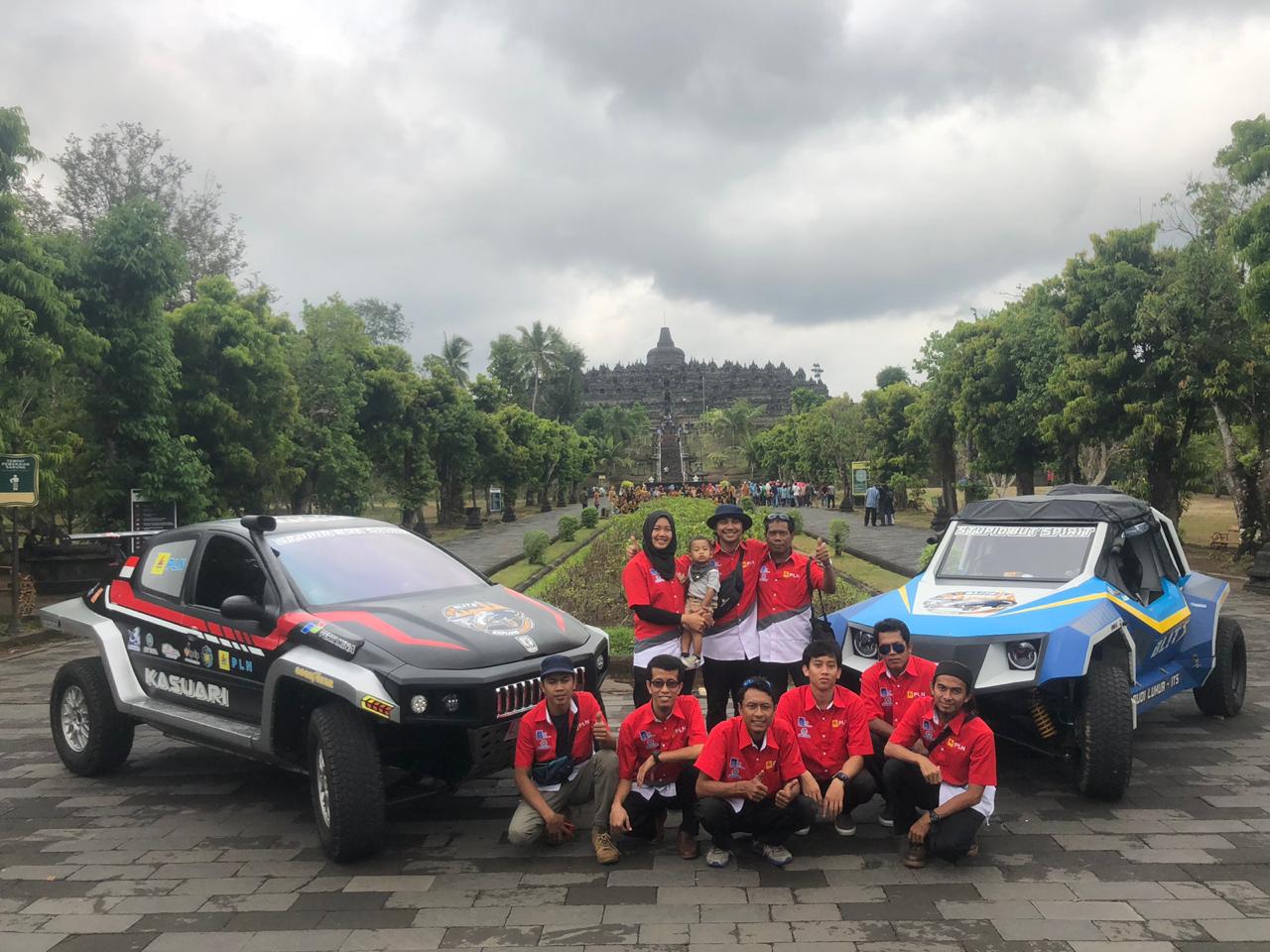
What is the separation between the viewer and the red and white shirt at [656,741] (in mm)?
4637

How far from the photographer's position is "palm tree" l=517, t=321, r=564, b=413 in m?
76.6

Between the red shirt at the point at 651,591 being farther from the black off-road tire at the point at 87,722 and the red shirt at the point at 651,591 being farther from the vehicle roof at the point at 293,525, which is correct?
the black off-road tire at the point at 87,722

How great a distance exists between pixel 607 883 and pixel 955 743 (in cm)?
171

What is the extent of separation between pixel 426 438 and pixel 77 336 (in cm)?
1826

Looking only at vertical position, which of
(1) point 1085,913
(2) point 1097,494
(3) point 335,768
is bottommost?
(1) point 1085,913

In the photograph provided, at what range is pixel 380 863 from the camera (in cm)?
460

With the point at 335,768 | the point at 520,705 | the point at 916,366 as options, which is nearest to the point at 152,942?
the point at 335,768

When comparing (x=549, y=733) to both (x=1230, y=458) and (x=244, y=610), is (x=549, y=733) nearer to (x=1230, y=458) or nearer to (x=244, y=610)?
(x=244, y=610)

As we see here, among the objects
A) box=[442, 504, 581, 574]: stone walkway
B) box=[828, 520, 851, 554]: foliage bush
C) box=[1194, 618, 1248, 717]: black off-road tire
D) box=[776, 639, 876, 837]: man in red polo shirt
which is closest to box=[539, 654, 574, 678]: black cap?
box=[776, 639, 876, 837]: man in red polo shirt

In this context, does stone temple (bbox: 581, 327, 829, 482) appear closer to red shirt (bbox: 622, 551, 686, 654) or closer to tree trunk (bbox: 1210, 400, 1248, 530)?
tree trunk (bbox: 1210, 400, 1248, 530)

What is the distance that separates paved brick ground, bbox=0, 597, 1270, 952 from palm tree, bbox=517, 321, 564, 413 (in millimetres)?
71330

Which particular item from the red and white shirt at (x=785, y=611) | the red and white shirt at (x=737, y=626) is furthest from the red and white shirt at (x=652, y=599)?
the red and white shirt at (x=785, y=611)

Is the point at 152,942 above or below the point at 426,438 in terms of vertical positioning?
below

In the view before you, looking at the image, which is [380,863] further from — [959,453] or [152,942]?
[959,453]
